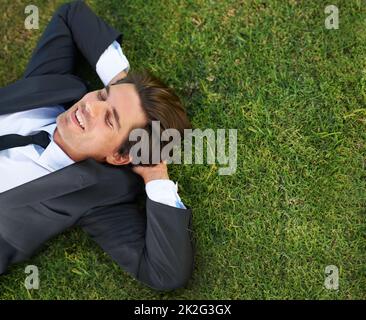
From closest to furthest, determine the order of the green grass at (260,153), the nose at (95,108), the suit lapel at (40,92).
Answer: the nose at (95,108)
the suit lapel at (40,92)
the green grass at (260,153)

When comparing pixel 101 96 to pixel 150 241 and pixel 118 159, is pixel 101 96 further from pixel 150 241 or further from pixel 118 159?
pixel 150 241

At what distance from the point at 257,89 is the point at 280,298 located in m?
1.31

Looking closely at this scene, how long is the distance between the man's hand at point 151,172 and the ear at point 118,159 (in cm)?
10

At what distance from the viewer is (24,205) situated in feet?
9.29

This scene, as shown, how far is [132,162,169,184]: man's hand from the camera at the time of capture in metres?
3.00

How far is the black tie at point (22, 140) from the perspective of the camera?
2889 mm

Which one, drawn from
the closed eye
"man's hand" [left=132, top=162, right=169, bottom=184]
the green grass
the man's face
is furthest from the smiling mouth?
the green grass

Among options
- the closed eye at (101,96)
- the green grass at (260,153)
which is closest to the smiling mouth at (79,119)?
the closed eye at (101,96)

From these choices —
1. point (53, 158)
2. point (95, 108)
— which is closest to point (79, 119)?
point (95, 108)

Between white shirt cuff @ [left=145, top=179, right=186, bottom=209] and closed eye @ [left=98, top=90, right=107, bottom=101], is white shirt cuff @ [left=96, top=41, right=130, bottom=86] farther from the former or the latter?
white shirt cuff @ [left=145, top=179, right=186, bottom=209]

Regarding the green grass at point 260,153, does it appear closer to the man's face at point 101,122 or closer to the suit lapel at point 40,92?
the suit lapel at point 40,92

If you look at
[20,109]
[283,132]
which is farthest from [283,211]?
[20,109]

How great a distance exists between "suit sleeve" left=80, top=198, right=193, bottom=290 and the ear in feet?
0.86
